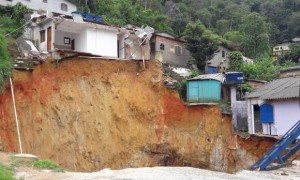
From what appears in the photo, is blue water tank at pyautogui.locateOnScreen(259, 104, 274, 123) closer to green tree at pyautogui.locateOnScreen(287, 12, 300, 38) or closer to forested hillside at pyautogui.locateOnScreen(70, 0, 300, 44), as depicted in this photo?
forested hillside at pyautogui.locateOnScreen(70, 0, 300, 44)

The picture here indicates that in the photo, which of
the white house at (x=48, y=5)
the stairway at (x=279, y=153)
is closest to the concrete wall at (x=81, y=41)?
the white house at (x=48, y=5)

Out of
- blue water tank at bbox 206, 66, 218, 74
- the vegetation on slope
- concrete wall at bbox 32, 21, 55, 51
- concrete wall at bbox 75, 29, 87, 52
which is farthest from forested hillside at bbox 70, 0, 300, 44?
concrete wall at bbox 32, 21, 55, 51

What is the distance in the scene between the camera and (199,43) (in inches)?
1351

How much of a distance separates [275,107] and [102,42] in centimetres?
1188

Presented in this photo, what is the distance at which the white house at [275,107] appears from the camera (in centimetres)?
2178

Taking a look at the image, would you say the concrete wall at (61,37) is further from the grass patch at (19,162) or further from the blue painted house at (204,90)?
the grass patch at (19,162)

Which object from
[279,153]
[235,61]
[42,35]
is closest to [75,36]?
[42,35]

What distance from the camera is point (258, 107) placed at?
24.6 metres

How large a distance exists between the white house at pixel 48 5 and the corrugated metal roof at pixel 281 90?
21.5 meters

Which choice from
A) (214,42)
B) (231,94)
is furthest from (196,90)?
(214,42)

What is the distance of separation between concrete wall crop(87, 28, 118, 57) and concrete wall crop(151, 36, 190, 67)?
31.5 ft

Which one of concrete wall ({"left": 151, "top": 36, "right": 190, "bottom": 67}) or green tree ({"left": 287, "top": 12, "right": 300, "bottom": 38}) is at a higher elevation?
green tree ({"left": 287, "top": 12, "right": 300, "bottom": 38})

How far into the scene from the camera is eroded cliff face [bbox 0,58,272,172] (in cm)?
1952

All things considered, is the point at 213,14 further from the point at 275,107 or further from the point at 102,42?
the point at 275,107
